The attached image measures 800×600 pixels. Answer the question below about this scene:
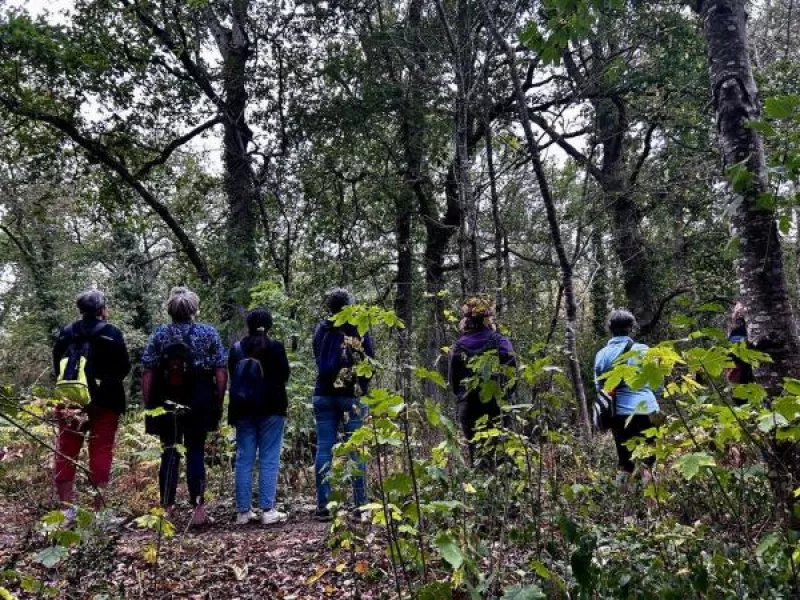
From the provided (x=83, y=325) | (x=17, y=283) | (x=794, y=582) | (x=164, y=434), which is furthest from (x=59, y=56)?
(x=17, y=283)

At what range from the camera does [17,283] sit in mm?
23312

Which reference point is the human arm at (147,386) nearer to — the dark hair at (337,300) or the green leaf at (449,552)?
the dark hair at (337,300)

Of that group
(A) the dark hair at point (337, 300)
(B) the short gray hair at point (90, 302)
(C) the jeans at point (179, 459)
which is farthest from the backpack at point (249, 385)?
(B) the short gray hair at point (90, 302)

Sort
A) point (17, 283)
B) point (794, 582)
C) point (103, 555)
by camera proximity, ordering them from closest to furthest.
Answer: point (794, 582) < point (103, 555) < point (17, 283)

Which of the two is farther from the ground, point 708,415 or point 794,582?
point 708,415

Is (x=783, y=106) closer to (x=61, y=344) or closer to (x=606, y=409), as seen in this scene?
(x=606, y=409)

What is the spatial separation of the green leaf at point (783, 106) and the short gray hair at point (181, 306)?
443cm

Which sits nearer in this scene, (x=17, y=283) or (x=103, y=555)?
(x=103, y=555)

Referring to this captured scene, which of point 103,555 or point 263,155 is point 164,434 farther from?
point 263,155

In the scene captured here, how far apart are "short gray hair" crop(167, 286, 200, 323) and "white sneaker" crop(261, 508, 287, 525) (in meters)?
1.94

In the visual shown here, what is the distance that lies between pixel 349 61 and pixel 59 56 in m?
4.93

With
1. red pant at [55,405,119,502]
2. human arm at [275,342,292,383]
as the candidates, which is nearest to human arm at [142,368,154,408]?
red pant at [55,405,119,502]

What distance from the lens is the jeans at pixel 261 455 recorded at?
517cm

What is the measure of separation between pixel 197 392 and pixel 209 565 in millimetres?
1467
